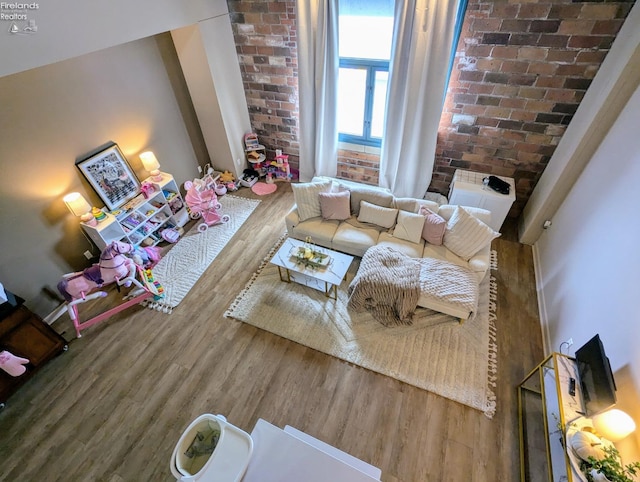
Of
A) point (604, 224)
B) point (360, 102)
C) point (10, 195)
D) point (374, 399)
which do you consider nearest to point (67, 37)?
point (10, 195)

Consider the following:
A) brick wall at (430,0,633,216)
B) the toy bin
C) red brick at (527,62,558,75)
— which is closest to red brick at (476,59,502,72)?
brick wall at (430,0,633,216)

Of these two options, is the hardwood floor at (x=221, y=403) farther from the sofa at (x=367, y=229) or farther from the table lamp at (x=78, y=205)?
the table lamp at (x=78, y=205)

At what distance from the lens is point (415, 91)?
3.30 m

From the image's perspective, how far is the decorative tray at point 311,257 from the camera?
3.04 m

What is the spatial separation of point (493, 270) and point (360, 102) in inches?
103

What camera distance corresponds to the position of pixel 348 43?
11.6ft

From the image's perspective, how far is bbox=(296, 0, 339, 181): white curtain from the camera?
3248 millimetres

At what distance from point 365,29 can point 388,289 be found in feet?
9.44

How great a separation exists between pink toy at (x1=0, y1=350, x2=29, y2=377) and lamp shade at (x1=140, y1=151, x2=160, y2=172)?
7.24ft

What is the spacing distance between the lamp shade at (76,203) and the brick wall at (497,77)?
100 inches

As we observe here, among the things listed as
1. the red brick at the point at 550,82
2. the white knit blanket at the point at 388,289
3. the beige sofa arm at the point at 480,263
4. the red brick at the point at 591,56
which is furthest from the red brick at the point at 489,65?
the white knit blanket at the point at 388,289

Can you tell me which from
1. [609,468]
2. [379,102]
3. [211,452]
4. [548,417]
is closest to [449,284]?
[548,417]

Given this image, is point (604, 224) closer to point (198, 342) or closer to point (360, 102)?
point (360, 102)

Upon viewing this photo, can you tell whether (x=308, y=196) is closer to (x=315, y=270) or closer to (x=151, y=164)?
(x=315, y=270)
